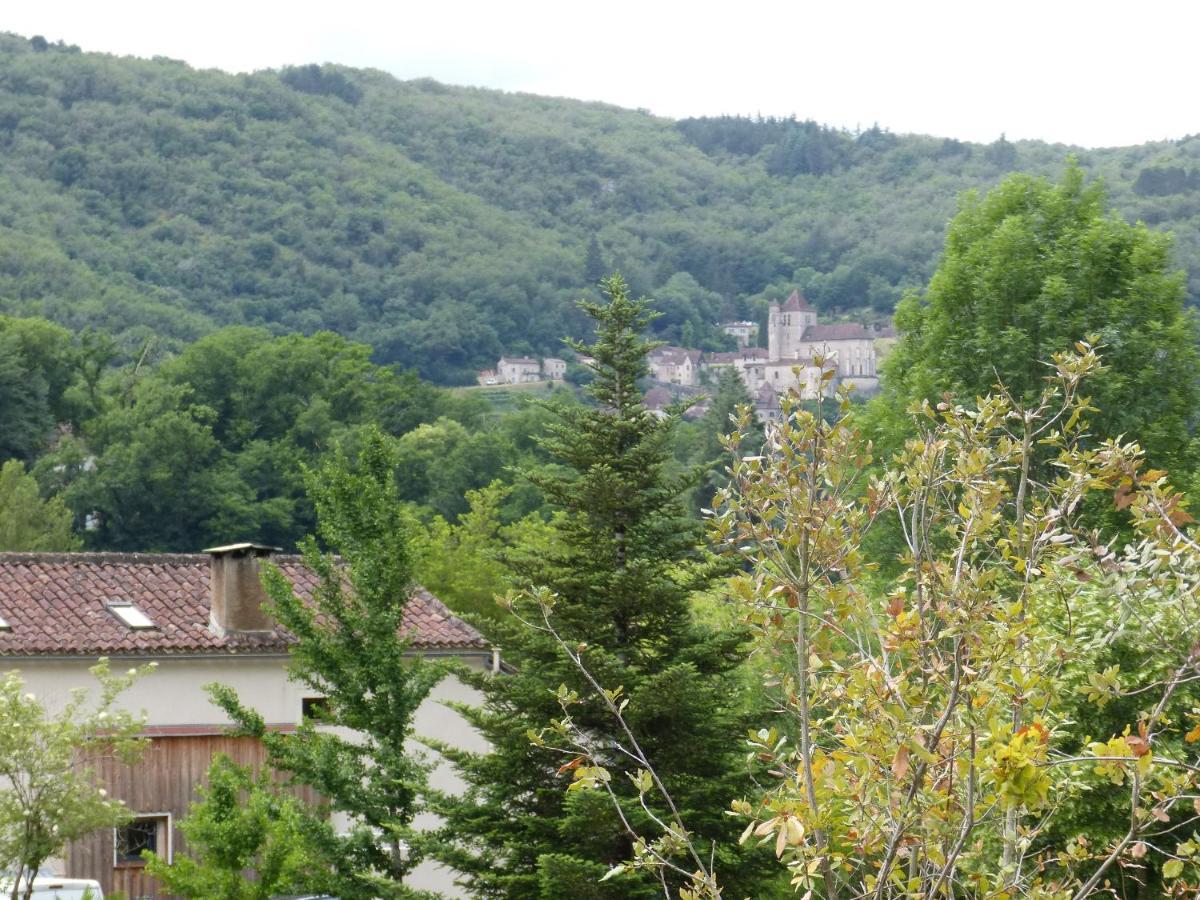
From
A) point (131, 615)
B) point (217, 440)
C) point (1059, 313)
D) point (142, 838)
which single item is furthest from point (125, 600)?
point (217, 440)

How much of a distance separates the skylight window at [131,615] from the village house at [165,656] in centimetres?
3

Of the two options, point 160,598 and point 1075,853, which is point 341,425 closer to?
point 160,598

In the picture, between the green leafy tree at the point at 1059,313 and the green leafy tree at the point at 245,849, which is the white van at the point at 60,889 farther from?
the green leafy tree at the point at 1059,313

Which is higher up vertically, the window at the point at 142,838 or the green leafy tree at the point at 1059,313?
the green leafy tree at the point at 1059,313

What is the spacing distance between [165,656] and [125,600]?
195 cm

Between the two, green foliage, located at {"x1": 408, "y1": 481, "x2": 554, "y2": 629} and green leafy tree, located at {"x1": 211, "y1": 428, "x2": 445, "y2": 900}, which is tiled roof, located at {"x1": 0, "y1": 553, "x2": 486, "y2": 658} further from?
green foliage, located at {"x1": 408, "y1": 481, "x2": 554, "y2": 629}

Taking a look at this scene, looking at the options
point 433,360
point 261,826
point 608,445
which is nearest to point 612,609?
point 608,445

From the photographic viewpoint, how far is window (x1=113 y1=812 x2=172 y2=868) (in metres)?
26.6

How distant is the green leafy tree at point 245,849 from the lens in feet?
63.4

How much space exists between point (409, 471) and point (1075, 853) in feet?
264

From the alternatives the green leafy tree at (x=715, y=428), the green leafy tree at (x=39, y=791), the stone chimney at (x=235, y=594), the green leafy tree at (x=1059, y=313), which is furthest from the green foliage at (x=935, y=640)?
the green leafy tree at (x=715, y=428)

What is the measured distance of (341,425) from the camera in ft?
286

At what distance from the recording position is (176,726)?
27.5 metres

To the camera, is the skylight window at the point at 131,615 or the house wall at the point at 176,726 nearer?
the house wall at the point at 176,726
